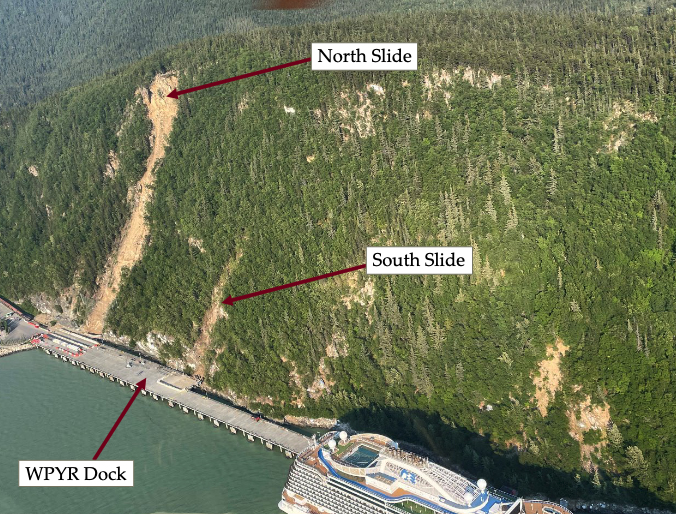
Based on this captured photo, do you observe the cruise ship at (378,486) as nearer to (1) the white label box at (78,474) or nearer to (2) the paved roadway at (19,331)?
(1) the white label box at (78,474)

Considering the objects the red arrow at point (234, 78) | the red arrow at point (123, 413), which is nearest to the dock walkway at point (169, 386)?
the red arrow at point (123, 413)

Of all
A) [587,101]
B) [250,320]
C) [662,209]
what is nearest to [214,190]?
[250,320]

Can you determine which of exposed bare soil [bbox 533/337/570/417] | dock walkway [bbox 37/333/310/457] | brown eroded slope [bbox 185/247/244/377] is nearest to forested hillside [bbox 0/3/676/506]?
exposed bare soil [bbox 533/337/570/417]

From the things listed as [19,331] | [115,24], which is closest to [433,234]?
[19,331]

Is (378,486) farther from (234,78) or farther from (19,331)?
(19,331)

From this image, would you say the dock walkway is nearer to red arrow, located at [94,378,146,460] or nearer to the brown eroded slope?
red arrow, located at [94,378,146,460]

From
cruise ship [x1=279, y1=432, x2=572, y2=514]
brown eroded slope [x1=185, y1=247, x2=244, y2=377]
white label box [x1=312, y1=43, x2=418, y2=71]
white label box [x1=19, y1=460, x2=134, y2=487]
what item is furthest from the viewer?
brown eroded slope [x1=185, y1=247, x2=244, y2=377]

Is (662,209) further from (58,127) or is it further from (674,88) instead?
(58,127)
